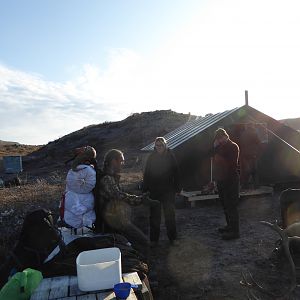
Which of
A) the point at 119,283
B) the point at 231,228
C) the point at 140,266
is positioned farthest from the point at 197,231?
the point at 119,283

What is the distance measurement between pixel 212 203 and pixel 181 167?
127 centimetres

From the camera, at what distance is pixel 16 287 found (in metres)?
3.55

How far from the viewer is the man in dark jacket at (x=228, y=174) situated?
286 inches

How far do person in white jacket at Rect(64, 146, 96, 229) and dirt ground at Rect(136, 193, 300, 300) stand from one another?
1379mm

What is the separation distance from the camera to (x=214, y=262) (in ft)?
20.8

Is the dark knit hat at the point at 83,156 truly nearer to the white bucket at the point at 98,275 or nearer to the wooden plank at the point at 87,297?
the white bucket at the point at 98,275

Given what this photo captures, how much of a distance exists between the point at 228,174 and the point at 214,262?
1.65 m

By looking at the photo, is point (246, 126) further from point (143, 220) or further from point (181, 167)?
point (143, 220)

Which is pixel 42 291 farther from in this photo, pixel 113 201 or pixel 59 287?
pixel 113 201

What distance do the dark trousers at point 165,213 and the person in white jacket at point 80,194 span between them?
6.39 ft

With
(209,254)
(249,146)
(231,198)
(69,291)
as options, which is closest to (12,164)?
(249,146)

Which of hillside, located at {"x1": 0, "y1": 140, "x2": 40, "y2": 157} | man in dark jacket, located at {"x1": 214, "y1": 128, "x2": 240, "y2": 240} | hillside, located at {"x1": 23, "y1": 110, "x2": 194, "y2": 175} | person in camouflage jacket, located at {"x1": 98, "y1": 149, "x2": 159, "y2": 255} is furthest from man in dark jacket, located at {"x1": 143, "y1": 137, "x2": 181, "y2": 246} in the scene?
hillside, located at {"x1": 0, "y1": 140, "x2": 40, "y2": 157}

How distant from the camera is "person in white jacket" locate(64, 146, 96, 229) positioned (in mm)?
5160

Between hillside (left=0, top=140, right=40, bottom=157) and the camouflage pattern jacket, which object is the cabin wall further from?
hillside (left=0, top=140, right=40, bottom=157)
